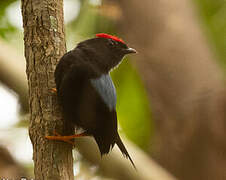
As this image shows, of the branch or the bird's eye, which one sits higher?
the bird's eye

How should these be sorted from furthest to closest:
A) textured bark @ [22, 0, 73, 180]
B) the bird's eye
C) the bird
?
1. the bird's eye
2. the bird
3. textured bark @ [22, 0, 73, 180]

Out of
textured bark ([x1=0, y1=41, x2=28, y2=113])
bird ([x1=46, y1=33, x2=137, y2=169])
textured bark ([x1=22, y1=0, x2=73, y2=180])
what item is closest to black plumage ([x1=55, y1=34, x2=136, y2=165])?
bird ([x1=46, y1=33, x2=137, y2=169])

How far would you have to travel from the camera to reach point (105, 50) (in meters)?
3.94

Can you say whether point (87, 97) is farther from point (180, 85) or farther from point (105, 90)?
point (180, 85)

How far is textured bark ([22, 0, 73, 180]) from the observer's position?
10.3 ft

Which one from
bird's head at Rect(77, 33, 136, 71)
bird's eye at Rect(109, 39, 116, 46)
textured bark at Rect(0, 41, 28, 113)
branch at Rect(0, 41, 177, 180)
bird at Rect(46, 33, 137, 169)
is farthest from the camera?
branch at Rect(0, 41, 177, 180)

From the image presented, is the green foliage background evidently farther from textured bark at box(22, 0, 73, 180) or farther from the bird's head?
textured bark at box(22, 0, 73, 180)

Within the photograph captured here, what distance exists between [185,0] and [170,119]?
7.31 feet

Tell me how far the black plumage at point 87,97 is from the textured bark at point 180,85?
2527mm

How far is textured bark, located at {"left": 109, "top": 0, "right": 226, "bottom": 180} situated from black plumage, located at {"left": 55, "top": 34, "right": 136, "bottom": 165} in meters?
2.53

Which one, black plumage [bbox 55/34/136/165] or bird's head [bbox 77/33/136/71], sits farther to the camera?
bird's head [bbox 77/33/136/71]

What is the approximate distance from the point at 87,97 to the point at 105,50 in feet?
2.21

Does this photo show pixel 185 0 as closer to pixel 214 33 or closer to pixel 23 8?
pixel 214 33

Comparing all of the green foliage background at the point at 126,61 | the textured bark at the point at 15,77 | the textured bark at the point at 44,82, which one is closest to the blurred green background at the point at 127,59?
the green foliage background at the point at 126,61
